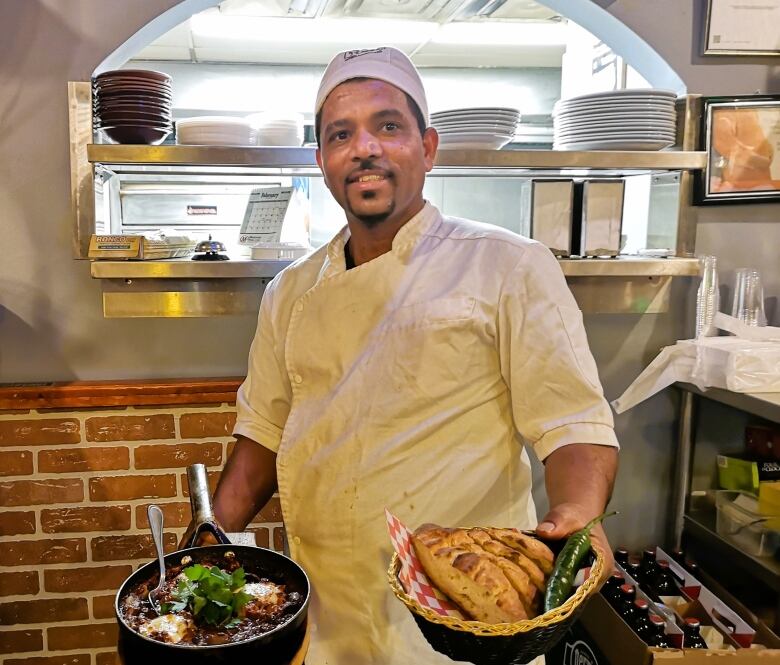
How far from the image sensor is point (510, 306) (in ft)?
4.33

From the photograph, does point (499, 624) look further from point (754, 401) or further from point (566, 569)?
point (754, 401)

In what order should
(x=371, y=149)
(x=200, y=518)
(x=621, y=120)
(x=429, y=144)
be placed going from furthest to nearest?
(x=621, y=120) → (x=429, y=144) → (x=371, y=149) → (x=200, y=518)

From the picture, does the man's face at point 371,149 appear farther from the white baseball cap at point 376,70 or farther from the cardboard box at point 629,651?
the cardboard box at point 629,651

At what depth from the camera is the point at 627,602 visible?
6.23 ft

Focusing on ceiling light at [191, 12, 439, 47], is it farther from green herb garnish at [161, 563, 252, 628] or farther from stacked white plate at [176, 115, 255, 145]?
green herb garnish at [161, 563, 252, 628]

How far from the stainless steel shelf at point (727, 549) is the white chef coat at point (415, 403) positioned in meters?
0.83

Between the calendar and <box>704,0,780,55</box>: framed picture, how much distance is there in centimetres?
140

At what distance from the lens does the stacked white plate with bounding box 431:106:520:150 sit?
189cm

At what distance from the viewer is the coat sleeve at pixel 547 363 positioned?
1229 millimetres

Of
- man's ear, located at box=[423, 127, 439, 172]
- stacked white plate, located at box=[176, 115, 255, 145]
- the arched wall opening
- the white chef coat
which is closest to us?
the white chef coat

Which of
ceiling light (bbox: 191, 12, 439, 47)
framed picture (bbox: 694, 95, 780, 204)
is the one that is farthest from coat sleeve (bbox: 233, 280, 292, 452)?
ceiling light (bbox: 191, 12, 439, 47)

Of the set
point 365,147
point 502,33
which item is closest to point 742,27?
point 502,33

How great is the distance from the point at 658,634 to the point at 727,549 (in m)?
0.40

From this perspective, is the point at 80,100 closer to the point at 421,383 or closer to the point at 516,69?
the point at 421,383
